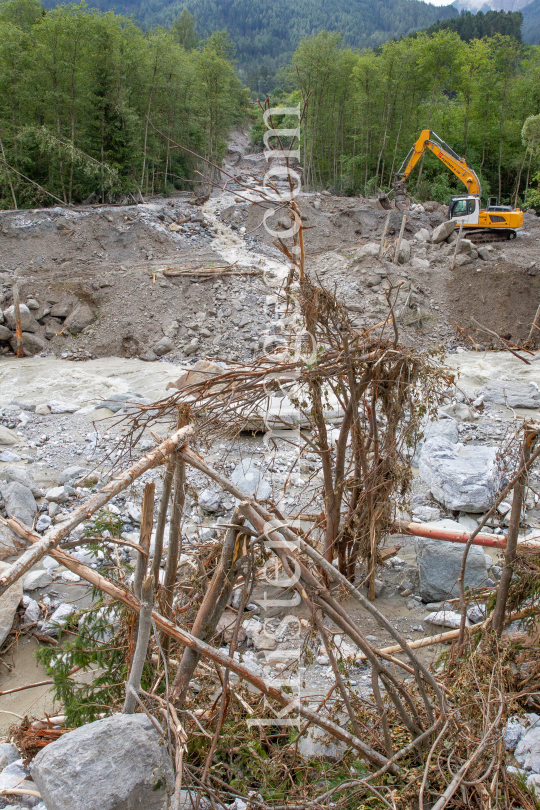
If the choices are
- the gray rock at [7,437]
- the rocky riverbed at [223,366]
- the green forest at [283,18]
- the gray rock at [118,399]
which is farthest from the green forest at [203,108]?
the green forest at [283,18]

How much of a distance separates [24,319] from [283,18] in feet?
447

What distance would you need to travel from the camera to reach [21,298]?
1337 cm

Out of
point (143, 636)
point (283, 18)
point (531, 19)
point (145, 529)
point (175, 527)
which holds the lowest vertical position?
point (143, 636)

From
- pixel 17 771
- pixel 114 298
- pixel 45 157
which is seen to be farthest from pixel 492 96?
pixel 17 771

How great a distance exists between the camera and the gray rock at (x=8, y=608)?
370cm

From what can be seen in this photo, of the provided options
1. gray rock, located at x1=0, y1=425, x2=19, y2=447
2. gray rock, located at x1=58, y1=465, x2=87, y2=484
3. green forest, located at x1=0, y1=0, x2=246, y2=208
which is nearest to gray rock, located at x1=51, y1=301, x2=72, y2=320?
gray rock, located at x1=0, y1=425, x2=19, y2=447

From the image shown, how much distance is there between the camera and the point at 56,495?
5586mm

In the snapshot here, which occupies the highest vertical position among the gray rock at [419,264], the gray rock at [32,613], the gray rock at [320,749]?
the gray rock at [419,264]

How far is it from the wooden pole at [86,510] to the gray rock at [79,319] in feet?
40.0

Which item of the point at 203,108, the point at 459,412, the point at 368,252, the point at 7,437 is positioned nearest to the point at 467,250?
the point at 368,252

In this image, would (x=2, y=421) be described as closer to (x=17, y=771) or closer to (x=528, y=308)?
(x=17, y=771)

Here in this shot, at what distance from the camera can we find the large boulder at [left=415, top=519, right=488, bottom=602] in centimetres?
409

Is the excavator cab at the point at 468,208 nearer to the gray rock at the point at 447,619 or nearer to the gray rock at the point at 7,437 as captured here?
the gray rock at the point at 7,437

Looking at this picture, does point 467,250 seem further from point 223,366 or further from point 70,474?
point 70,474
